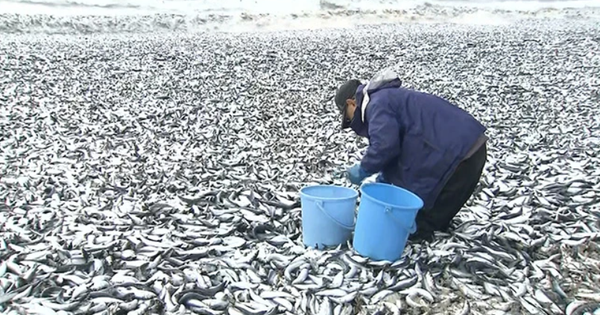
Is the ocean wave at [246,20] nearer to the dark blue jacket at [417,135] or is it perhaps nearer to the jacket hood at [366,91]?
the jacket hood at [366,91]

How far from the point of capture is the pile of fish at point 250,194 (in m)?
2.72

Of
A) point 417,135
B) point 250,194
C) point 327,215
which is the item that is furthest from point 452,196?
point 250,194

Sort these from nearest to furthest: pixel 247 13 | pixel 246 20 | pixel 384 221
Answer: pixel 384 221 < pixel 246 20 < pixel 247 13

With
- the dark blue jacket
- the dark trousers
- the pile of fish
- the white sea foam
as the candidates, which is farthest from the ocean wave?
the dark trousers

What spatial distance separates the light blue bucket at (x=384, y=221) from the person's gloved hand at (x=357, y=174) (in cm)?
8

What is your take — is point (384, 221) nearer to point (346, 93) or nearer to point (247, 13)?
point (346, 93)

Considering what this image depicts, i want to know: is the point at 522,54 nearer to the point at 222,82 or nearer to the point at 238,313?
the point at 222,82

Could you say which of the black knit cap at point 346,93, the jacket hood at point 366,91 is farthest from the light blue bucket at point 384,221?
the black knit cap at point 346,93

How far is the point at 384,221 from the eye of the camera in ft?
9.31

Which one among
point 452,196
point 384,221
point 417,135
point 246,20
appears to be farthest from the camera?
point 246,20

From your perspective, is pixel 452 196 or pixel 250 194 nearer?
pixel 452 196

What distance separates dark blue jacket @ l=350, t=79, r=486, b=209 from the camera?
2898 millimetres

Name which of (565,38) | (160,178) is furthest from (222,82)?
(565,38)

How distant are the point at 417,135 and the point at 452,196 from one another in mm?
465
